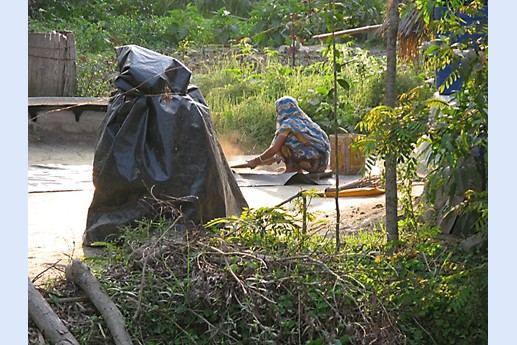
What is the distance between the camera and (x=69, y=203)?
319 inches

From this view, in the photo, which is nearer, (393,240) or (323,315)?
(323,315)

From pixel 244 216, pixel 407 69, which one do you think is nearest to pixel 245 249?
pixel 244 216

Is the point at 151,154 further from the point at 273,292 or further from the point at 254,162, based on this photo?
the point at 254,162

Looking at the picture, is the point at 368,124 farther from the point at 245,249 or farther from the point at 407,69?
the point at 407,69

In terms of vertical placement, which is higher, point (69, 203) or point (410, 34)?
point (410, 34)

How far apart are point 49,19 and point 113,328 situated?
16.0 metres

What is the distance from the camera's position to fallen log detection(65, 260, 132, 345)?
408cm

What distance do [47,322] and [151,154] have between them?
86.3 inches

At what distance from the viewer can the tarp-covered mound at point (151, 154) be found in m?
5.95

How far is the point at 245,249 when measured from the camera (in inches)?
181

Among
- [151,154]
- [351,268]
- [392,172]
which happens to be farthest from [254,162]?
[351,268]

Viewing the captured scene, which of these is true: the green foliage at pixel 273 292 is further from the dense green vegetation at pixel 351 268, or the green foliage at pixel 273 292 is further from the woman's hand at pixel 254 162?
the woman's hand at pixel 254 162

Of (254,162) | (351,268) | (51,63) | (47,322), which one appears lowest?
(47,322)

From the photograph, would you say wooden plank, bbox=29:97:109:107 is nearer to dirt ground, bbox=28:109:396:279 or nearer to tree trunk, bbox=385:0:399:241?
dirt ground, bbox=28:109:396:279
